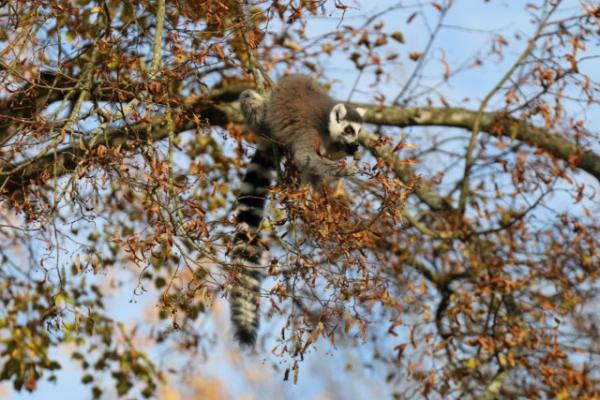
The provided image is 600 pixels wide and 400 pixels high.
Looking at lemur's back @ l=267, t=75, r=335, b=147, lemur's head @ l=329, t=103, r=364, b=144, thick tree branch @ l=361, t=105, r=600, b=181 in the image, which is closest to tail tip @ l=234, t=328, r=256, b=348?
lemur's back @ l=267, t=75, r=335, b=147

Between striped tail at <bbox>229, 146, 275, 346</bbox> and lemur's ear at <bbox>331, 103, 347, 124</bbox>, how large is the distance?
2.89 ft

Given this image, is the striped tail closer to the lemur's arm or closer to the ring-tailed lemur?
the ring-tailed lemur

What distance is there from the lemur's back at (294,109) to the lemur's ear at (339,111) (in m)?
0.17

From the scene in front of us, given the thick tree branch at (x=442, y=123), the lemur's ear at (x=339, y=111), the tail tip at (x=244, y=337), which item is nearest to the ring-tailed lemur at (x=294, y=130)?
the lemur's ear at (x=339, y=111)

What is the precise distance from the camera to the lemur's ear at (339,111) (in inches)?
341

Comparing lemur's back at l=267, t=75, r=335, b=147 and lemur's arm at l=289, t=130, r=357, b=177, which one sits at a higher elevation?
lemur's back at l=267, t=75, r=335, b=147

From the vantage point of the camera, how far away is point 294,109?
8578 mm

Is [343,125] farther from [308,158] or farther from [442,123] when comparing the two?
[442,123]

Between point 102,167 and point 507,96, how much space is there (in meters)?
5.64

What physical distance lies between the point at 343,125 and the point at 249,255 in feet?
9.62

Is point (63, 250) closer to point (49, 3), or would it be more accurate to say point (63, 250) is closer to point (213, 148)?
point (49, 3)

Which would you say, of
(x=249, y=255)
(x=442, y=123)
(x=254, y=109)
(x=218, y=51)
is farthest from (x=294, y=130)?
(x=442, y=123)

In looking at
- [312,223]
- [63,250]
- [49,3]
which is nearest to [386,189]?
[312,223]

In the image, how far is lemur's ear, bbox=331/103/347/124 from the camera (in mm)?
8656
